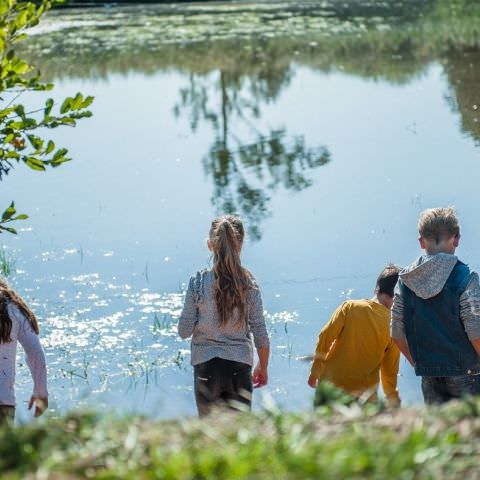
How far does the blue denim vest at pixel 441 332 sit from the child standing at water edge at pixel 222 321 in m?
0.78

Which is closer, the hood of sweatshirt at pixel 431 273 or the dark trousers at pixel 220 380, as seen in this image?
the hood of sweatshirt at pixel 431 273

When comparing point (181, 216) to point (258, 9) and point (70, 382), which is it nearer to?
point (70, 382)

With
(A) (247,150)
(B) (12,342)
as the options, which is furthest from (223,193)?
(B) (12,342)

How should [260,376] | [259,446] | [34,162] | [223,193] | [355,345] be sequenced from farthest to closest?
[223,193], [260,376], [355,345], [34,162], [259,446]

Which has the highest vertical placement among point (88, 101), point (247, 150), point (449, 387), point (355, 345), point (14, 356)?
point (247, 150)

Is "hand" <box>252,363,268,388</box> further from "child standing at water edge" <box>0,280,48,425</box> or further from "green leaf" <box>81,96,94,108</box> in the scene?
"green leaf" <box>81,96,94,108</box>

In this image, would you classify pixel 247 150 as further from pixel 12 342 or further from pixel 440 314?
pixel 12 342

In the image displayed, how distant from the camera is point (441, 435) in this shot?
9.04 ft

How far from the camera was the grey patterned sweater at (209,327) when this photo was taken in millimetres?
5750

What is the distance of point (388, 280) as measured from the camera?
19.0ft

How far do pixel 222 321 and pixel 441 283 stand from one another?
109 centimetres

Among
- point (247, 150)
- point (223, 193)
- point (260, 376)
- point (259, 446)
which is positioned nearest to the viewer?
point (259, 446)

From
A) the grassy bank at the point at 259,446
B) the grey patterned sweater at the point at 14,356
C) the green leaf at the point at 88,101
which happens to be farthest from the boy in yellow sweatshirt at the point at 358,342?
the grassy bank at the point at 259,446

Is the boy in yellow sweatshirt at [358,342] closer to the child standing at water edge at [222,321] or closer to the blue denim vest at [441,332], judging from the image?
the blue denim vest at [441,332]
